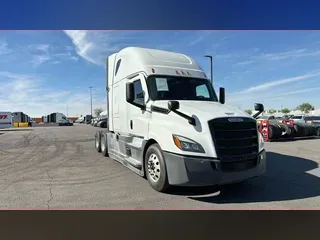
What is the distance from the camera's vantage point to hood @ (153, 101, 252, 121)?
509cm

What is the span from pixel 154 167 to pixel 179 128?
1.08 m

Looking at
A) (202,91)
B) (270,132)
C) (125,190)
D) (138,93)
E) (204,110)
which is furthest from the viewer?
(270,132)

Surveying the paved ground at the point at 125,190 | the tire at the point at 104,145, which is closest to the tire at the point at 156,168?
the paved ground at the point at 125,190

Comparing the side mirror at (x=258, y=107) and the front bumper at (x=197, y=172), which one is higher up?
the side mirror at (x=258, y=107)

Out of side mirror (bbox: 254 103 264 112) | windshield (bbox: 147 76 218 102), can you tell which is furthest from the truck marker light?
side mirror (bbox: 254 103 264 112)

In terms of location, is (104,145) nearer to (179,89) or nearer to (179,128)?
(179,89)

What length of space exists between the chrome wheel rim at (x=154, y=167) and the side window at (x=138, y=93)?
1.46m

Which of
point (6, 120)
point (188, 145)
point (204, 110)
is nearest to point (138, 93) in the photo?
point (204, 110)

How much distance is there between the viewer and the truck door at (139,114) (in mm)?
5927

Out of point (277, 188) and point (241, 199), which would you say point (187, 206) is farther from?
point (277, 188)

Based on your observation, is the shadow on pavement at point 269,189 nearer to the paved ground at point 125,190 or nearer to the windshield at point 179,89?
the paved ground at point 125,190

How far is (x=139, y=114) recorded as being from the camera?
6.23 metres

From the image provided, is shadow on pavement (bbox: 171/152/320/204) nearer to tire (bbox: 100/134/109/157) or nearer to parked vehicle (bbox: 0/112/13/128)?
tire (bbox: 100/134/109/157)

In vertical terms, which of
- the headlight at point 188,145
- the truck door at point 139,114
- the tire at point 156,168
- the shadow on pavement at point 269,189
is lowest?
the shadow on pavement at point 269,189
